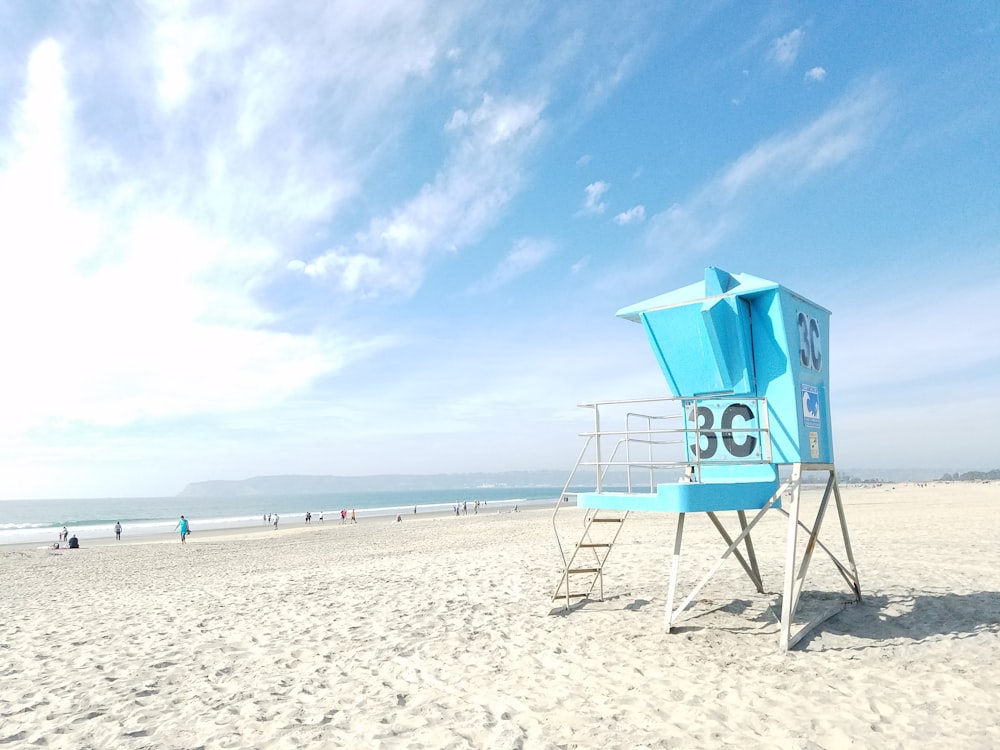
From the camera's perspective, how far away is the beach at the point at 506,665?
522 centimetres

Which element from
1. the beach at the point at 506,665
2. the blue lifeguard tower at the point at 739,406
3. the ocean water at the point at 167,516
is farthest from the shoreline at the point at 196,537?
the blue lifeguard tower at the point at 739,406

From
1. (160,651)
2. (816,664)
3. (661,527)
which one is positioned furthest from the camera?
(661,527)

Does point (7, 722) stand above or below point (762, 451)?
below

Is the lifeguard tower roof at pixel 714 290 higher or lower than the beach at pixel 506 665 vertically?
higher

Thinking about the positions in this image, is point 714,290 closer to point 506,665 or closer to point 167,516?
point 506,665

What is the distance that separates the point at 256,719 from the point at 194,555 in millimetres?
21563

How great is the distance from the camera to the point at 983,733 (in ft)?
16.2

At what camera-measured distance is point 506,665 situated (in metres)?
6.93

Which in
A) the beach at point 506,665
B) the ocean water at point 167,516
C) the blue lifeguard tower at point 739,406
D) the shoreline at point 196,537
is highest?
the blue lifeguard tower at point 739,406

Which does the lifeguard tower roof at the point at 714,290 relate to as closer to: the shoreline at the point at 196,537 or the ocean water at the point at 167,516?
the shoreline at the point at 196,537

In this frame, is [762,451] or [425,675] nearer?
[425,675]

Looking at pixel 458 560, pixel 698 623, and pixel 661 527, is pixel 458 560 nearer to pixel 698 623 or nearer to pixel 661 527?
pixel 698 623

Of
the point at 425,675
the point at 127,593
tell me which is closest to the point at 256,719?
the point at 425,675

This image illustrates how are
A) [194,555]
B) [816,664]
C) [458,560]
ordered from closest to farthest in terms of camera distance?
[816,664]
[458,560]
[194,555]
